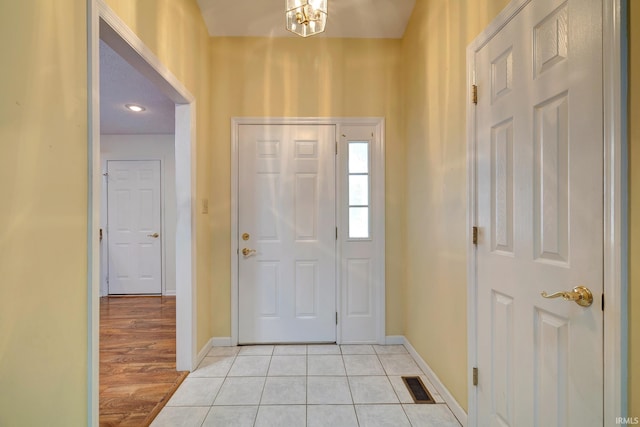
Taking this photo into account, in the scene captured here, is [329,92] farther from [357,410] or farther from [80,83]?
[357,410]

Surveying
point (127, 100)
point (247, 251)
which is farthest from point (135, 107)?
point (247, 251)

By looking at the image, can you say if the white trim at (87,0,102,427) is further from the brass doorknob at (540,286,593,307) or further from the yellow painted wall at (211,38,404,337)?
the brass doorknob at (540,286,593,307)

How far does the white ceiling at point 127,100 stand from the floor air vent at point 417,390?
121 inches

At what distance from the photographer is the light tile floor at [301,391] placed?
5.60 feet

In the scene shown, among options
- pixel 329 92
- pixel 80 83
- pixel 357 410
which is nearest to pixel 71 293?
pixel 80 83

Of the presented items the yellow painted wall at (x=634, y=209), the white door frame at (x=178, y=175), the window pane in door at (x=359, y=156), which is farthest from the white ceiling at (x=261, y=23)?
the yellow painted wall at (x=634, y=209)

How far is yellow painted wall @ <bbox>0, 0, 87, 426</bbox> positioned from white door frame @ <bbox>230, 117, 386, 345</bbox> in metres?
1.51

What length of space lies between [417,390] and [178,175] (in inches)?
90.7

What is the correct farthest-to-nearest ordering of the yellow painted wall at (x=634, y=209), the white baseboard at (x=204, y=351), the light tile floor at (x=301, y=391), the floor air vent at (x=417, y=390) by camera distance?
the white baseboard at (x=204, y=351), the floor air vent at (x=417, y=390), the light tile floor at (x=301, y=391), the yellow painted wall at (x=634, y=209)

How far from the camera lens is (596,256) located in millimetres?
907

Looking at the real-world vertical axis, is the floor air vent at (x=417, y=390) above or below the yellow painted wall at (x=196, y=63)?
below

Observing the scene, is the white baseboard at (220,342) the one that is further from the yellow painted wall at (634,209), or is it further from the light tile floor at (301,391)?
the yellow painted wall at (634,209)

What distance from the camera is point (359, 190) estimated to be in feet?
8.92

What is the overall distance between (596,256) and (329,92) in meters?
2.30
